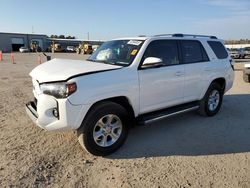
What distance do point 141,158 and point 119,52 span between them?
2.06 metres

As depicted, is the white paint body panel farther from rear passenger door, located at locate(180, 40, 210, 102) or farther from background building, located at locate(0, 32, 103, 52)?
background building, located at locate(0, 32, 103, 52)

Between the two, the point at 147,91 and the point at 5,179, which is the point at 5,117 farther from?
the point at 147,91

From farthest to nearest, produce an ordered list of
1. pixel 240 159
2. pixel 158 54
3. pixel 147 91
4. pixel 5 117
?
pixel 5 117
pixel 158 54
pixel 147 91
pixel 240 159

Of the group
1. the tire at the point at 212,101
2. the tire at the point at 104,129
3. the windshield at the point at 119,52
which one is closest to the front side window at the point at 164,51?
the windshield at the point at 119,52

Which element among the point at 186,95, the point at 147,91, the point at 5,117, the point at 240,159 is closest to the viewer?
the point at 240,159

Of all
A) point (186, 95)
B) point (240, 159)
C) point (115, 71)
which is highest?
point (115, 71)

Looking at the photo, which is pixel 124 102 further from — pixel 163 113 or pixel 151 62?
pixel 163 113

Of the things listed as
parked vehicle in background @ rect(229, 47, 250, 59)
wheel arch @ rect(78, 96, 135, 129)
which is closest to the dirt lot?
wheel arch @ rect(78, 96, 135, 129)

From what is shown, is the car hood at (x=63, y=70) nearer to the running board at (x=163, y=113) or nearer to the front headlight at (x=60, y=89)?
the front headlight at (x=60, y=89)

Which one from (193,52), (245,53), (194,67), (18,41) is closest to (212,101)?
(194,67)

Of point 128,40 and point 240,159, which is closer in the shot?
point 240,159

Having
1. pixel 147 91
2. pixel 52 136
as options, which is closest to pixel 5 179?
pixel 52 136

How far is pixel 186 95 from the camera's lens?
605cm

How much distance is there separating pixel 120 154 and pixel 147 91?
47.9 inches
